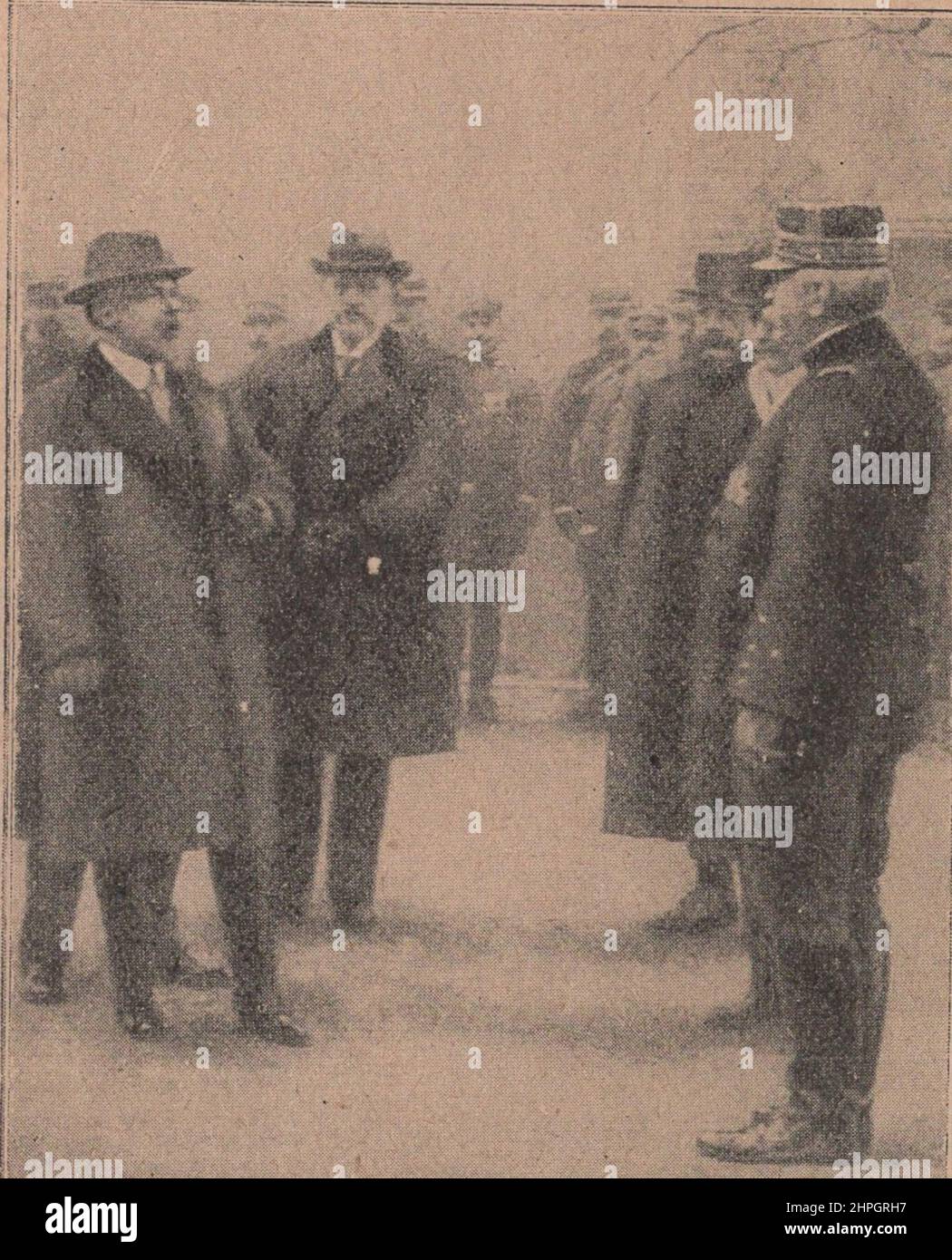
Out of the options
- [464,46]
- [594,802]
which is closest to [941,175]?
[464,46]

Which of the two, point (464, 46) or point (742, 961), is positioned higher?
point (464, 46)

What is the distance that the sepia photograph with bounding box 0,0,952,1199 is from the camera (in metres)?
7.71

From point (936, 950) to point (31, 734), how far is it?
7.69 feet

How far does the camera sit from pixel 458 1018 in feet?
25.5

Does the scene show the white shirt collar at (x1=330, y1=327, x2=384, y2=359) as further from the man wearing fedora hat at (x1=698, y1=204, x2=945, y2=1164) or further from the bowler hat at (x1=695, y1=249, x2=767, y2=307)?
the man wearing fedora hat at (x1=698, y1=204, x2=945, y2=1164)

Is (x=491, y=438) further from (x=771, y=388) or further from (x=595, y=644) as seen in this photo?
(x=771, y=388)

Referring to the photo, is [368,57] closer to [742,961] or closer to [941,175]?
[941,175]

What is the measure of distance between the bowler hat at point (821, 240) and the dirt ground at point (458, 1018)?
127 cm

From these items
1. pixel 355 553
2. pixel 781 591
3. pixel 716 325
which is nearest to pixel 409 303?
pixel 355 553

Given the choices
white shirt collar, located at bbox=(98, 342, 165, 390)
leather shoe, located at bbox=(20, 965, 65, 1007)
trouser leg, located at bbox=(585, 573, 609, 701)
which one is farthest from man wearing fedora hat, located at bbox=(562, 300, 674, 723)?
leather shoe, located at bbox=(20, 965, 65, 1007)

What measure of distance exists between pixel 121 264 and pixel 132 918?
1.63 metres

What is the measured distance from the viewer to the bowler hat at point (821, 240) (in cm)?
772

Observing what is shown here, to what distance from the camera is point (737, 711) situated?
7727mm

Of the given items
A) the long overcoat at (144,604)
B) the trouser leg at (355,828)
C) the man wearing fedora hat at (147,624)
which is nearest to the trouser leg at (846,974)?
the trouser leg at (355,828)
